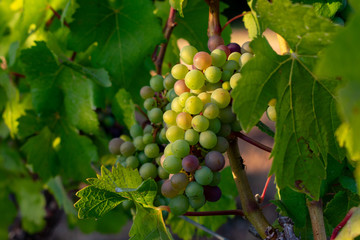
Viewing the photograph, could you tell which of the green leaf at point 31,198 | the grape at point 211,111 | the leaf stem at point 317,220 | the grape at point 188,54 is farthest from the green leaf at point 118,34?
the green leaf at point 31,198

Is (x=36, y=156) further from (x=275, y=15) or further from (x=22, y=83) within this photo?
(x=275, y=15)

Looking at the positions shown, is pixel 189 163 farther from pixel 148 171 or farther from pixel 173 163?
pixel 148 171

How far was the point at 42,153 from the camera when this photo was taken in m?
1.32

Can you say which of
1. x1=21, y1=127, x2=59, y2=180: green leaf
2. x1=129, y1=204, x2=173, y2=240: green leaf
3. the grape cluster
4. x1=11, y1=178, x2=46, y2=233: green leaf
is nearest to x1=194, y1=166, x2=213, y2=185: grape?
the grape cluster

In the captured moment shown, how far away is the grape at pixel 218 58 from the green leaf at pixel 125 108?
18.8 inches

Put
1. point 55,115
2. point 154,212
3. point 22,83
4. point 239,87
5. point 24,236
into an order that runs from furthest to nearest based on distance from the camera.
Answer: point 24,236 < point 22,83 < point 55,115 < point 154,212 < point 239,87

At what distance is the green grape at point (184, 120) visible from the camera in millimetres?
675

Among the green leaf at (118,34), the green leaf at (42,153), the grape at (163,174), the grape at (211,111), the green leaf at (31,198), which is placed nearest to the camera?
the grape at (211,111)

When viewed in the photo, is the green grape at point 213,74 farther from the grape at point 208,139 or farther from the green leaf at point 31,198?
the green leaf at point 31,198

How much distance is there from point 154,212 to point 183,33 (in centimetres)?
63

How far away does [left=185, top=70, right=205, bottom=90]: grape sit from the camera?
2.18 feet

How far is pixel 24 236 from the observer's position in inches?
91.4

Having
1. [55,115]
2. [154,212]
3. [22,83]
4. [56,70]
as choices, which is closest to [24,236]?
[22,83]

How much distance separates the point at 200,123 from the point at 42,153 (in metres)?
0.84
